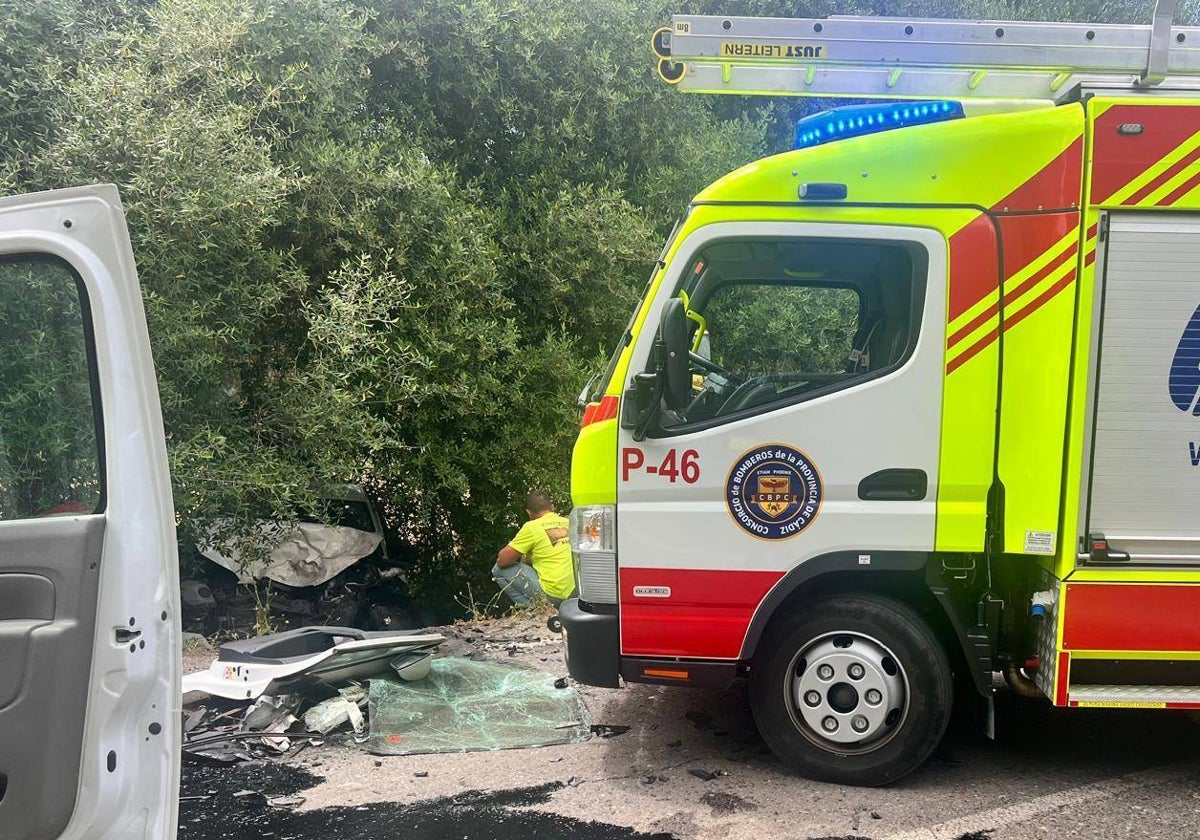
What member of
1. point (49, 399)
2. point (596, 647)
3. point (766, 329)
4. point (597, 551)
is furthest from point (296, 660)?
point (766, 329)

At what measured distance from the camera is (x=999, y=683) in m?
5.28

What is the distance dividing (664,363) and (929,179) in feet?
4.57

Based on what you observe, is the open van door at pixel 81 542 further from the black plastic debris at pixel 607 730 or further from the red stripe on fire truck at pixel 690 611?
the black plastic debris at pixel 607 730

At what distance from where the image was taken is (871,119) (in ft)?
13.6

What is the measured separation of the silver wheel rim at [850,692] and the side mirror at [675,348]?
1.32 metres

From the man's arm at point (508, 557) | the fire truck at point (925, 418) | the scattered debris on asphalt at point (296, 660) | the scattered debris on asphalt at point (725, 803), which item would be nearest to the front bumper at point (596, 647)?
the fire truck at point (925, 418)

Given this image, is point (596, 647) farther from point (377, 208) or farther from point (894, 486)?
point (377, 208)

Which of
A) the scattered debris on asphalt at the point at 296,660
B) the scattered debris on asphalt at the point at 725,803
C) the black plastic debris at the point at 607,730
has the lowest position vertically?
the black plastic debris at the point at 607,730

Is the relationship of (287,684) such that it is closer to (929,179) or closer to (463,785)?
(463,785)

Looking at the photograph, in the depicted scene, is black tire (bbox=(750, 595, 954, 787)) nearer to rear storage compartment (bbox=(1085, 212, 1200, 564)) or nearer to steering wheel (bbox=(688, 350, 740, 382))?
rear storage compartment (bbox=(1085, 212, 1200, 564))

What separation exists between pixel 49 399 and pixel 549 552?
4877 millimetres

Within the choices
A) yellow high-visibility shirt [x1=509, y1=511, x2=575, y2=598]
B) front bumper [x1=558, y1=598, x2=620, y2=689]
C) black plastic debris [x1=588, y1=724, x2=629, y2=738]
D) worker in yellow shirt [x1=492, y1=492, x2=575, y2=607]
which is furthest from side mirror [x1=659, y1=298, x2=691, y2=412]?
yellow high-visibility shirt [x1=509, y1=511, x2=575, y2=598]

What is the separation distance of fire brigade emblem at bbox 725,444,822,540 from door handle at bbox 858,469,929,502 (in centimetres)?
21

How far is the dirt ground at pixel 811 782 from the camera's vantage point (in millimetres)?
3791
